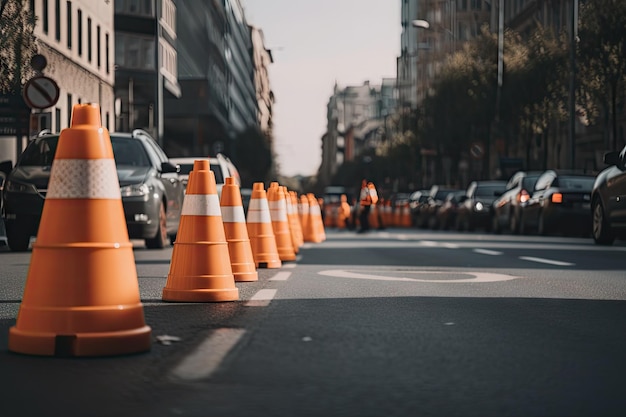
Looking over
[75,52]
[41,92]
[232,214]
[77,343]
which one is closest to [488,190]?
[75,52]

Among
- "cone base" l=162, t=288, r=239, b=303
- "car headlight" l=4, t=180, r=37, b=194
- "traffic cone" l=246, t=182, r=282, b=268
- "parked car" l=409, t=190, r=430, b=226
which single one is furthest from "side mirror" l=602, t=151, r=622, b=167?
"parked car" l=409, t=190, r=430, b=226

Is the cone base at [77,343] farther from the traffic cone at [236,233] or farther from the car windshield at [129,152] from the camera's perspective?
the car windshield at [129,152]

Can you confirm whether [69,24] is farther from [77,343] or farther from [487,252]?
[77,343]

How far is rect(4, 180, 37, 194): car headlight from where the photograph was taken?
18000 millimetres

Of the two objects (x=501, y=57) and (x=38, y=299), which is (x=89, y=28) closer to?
(x=501, y=57)

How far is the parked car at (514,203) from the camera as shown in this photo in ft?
102

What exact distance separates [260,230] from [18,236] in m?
5.86

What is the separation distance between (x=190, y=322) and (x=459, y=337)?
5.31ft

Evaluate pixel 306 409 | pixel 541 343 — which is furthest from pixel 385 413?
pixel 541 343

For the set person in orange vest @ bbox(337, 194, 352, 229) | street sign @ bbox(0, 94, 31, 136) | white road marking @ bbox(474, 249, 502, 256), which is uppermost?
street sign @ bbox(0, 94, 31, 136)

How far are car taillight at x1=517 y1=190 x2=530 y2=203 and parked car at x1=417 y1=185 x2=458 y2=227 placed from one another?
14.2 m

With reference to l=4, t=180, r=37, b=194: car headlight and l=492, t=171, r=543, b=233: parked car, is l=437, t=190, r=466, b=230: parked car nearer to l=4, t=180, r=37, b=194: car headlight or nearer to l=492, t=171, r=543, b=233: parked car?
l=492, t=171, r=543, b=233: parked car

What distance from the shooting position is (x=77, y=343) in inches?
240

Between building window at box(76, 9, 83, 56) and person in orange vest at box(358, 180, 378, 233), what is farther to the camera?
building window at box(76, 9, 83, 56)
